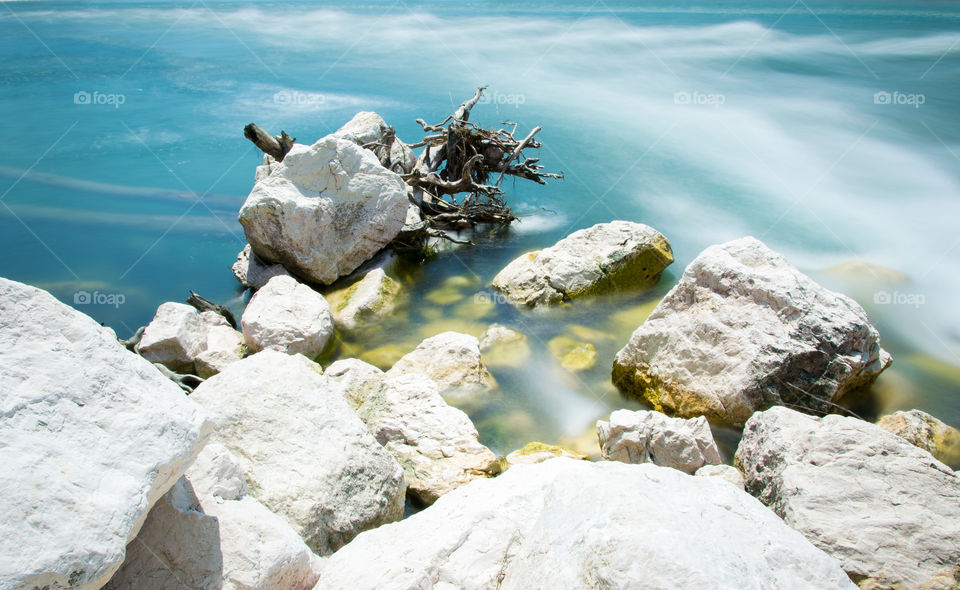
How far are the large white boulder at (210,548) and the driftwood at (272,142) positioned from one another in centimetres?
764

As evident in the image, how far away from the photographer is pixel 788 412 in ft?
16.8

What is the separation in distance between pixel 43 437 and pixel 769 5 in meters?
32.2

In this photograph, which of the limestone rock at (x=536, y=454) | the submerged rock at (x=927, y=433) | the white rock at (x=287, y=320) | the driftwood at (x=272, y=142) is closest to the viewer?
the limestone rock at (x=536, y=454)

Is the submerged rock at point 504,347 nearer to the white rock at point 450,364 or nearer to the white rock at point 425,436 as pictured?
the white rock at point 450,364

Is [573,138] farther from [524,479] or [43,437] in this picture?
[43,437]

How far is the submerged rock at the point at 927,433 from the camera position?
18.9ft

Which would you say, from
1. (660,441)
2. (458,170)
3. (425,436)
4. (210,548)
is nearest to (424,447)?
(425,436)

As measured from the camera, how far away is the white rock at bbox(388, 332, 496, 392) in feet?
22.3

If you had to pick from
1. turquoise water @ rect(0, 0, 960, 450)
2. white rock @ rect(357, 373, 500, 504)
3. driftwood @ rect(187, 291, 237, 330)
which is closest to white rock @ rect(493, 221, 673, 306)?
turquoise water @ rect(0, 0, 960, 450)

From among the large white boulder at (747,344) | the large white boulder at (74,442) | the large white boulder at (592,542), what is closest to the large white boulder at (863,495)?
the large white boulder at (747,344)

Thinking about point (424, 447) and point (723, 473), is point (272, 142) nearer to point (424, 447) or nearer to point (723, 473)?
point (424, 447)

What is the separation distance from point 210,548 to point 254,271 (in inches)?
265

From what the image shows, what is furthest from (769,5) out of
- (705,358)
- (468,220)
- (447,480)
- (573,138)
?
(447,480)

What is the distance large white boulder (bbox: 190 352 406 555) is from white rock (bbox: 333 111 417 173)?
22.5ft
